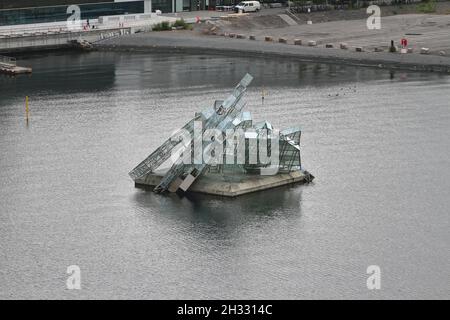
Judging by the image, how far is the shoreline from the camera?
99062 millimetres

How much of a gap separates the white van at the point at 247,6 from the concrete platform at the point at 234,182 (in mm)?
77556

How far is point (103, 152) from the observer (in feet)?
210

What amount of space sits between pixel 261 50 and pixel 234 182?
5571 cm

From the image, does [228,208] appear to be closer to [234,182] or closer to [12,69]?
[234,182]

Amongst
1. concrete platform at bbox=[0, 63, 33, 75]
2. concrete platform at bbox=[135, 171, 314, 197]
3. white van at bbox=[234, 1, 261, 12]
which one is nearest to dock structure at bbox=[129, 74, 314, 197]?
concrete platform at bbox=[135, 171, 314, 197]

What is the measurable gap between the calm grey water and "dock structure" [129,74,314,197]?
98 cm

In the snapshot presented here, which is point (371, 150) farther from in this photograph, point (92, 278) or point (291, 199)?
point (92, 278)

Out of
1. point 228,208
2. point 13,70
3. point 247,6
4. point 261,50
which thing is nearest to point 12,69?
point 13,70

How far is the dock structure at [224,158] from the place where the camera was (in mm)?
54281

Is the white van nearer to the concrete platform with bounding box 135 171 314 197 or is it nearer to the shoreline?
the shoreline

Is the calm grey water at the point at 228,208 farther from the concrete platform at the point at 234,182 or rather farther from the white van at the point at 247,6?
the white van at the point at 247,6

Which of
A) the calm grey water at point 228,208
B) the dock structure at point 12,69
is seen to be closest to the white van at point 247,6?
the dock structure at point 12,69

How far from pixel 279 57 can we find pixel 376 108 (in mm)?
30583

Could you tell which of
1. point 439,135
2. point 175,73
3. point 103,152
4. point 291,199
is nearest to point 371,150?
point 439,135
